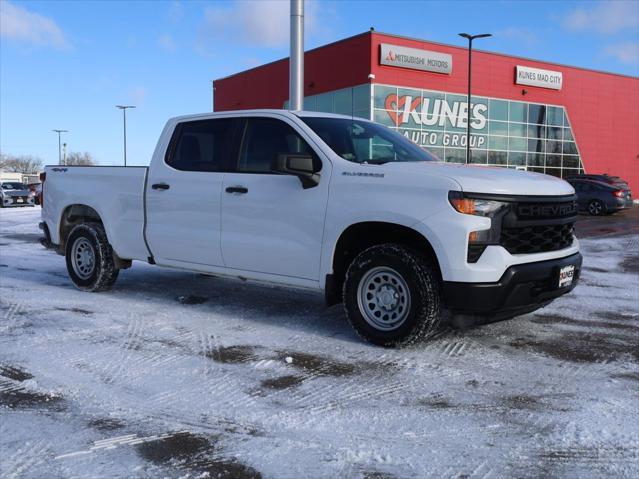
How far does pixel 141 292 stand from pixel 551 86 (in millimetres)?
36772

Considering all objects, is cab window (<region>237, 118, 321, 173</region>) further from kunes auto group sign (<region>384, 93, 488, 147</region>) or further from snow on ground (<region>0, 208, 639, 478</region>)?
kunes auto group sign (<region>384, 93, 488, 147</region>)

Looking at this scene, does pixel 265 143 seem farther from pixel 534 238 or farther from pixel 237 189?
pixel 534 238

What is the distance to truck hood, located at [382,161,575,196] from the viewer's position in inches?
171

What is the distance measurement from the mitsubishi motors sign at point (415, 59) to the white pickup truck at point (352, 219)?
87.7 ft

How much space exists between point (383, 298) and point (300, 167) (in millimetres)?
1229

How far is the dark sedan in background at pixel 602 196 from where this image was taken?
79.1 ft

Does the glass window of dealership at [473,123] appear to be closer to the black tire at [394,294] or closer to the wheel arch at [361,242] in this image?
the wheel arch at [361,242]

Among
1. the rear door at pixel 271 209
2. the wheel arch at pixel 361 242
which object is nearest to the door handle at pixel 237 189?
the rear door at pixel 271 209

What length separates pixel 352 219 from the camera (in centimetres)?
482

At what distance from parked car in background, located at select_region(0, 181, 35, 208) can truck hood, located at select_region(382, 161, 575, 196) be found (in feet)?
110

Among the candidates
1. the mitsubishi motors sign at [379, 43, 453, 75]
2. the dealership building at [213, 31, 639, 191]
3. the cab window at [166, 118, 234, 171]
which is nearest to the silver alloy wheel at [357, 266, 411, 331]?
the cab window at [166, 118, 234, 171]

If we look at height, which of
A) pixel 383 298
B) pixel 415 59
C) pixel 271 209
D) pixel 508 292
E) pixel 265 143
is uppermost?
pixel 415 59

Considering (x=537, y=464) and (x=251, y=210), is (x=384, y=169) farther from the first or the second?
(x=537, y=464)

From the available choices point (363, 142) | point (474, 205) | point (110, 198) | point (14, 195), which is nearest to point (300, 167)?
point (363, 142)
